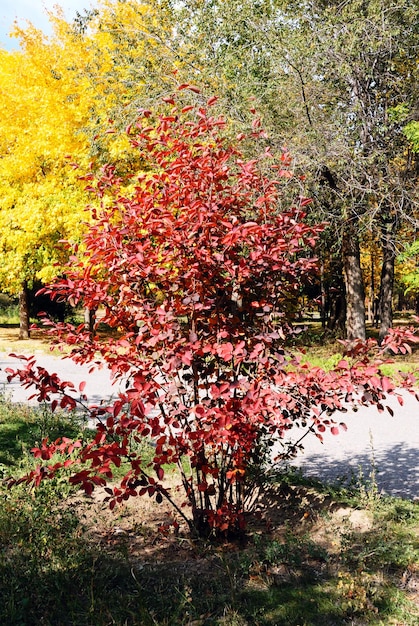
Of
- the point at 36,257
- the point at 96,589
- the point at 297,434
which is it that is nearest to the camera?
the point at 96,589

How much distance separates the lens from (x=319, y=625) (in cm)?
275

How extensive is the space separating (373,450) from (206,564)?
1976 millimetres

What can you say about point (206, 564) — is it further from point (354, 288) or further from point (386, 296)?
point (386, 296)

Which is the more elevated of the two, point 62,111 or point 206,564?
point 62,111

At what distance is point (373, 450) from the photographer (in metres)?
4.68

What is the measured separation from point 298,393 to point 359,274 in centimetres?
1212

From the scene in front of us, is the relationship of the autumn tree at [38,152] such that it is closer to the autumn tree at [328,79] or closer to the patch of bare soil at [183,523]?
the autumn tree at [328,79]

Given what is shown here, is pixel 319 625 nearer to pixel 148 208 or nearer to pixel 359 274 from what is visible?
pixel 148 208

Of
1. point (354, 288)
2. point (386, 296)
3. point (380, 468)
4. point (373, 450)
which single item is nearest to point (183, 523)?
point (373, 450)

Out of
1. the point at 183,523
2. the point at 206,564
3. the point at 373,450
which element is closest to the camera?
the point at 206,564

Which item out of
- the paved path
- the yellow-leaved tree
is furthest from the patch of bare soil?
the yellow-leaved tree

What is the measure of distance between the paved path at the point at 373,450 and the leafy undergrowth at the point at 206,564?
0.64 metres

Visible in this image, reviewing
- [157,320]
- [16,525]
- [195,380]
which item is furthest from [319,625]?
[16,525]

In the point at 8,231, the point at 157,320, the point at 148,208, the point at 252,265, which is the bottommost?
the point at 157,320
